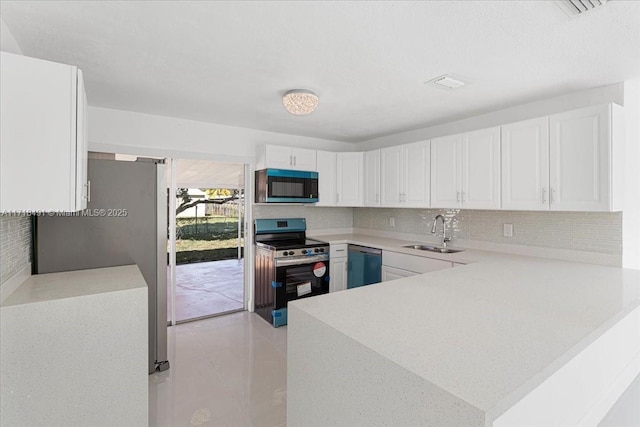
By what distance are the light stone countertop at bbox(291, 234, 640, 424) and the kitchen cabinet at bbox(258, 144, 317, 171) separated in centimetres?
249

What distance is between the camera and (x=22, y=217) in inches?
79.7

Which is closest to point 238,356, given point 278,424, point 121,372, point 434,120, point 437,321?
point 278,424

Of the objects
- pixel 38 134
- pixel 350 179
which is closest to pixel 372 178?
pixel 350 179

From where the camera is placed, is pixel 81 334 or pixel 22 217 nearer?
pixel 81 334

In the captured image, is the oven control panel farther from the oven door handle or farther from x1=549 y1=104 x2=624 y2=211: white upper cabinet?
x1=549 y1=104 x2=624 y2=211: white upper cabinet

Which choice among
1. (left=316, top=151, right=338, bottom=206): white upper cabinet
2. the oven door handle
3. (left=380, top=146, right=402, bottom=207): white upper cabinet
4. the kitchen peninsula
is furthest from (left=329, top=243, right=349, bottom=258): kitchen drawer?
the kitchen peninsula

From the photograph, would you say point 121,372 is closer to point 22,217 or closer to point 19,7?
point 22,217

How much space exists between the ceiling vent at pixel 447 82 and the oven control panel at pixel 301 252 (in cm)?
221

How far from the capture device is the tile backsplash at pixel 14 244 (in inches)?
64.6

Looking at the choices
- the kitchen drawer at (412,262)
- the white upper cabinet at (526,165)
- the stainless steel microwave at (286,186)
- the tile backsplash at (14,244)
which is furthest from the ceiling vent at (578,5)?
the tile backsplash at (14,244)

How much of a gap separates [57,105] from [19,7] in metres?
0.67

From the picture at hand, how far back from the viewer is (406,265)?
3348 millimetres

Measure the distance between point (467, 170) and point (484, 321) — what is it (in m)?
2.27

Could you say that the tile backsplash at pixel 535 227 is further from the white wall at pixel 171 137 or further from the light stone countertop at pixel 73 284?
the light stone countertop at pixel 73 284
